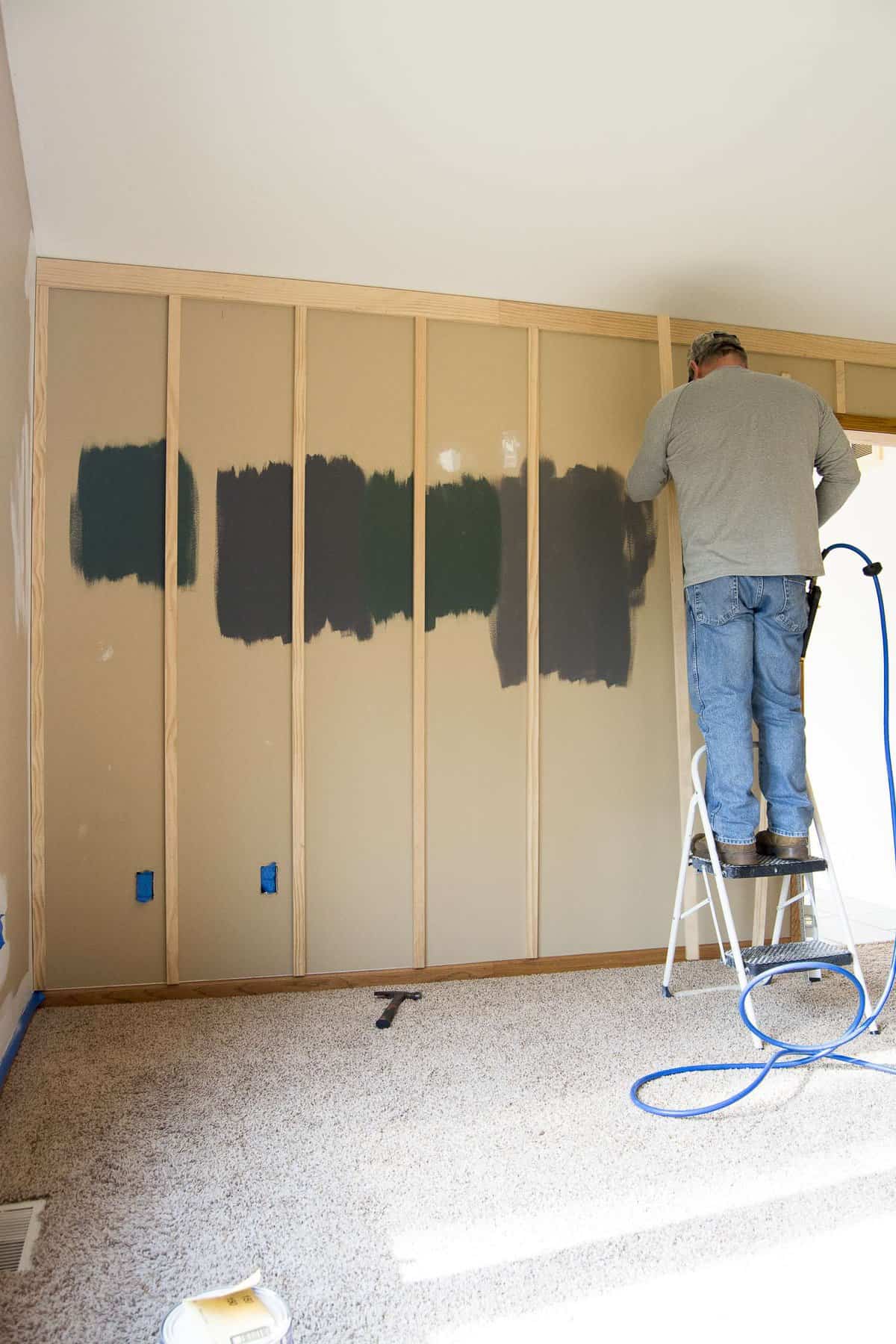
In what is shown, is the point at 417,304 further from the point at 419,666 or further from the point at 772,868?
the point at 772,868

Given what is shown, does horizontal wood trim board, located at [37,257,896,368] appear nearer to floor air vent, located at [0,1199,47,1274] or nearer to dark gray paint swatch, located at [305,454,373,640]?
dark gray paint swatch, located at [305,454,373,640]

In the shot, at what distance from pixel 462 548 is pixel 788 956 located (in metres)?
1.66

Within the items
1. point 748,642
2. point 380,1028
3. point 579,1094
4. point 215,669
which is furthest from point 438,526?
point 579,1094

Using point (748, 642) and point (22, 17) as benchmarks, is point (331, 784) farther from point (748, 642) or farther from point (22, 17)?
point (22, 17)

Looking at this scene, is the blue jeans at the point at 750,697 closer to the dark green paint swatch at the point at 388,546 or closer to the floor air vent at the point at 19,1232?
the dark green paint swatch at the point at 388,546

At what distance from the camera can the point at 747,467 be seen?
2664mm

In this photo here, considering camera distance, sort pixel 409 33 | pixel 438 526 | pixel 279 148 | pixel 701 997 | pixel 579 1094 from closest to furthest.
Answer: pixel 579 1094 < pixel 409 33 < pixel 279 148 < pixel 701 997 < pixel 438 526

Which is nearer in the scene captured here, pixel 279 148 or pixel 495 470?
pixel 279 148

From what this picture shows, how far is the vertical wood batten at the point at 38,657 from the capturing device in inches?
110

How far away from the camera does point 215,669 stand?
9.72ft

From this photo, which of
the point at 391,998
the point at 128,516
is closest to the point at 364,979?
the point at 391,998

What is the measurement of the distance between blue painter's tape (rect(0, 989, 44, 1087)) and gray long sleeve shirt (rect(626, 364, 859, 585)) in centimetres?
231

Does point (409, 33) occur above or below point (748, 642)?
above

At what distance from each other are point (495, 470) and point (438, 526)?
300mm
